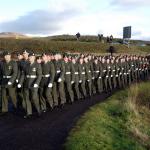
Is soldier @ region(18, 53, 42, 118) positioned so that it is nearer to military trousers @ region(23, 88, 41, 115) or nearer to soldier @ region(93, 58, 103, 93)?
military trousers @ region(23, 88, 41, 115)

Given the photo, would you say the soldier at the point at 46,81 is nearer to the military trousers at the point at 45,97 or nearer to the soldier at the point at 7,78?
the military trousers at the point at 45,97

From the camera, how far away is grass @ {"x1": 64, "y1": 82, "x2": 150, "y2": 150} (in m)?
14.4

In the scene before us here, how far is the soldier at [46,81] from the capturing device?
64.4ft

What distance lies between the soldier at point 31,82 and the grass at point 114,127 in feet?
5.75

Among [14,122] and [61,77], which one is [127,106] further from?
[14,122]

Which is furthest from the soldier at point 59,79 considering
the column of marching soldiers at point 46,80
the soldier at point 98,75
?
the soldier at point 98,75

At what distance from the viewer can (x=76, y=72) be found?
77.8 ft

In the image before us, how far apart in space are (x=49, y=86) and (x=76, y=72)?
165 inches

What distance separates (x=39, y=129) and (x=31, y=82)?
10.9 ft

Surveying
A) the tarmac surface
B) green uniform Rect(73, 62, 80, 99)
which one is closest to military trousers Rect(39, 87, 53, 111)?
the tarmac surface

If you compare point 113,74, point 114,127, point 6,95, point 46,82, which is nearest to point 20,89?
point 6,95

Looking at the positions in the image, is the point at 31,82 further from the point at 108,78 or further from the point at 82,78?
the point at 108,78

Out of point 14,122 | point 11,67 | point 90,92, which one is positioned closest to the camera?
point 14,122

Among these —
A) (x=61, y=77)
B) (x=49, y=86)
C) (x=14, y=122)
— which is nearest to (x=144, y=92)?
(x=61, y=77)
